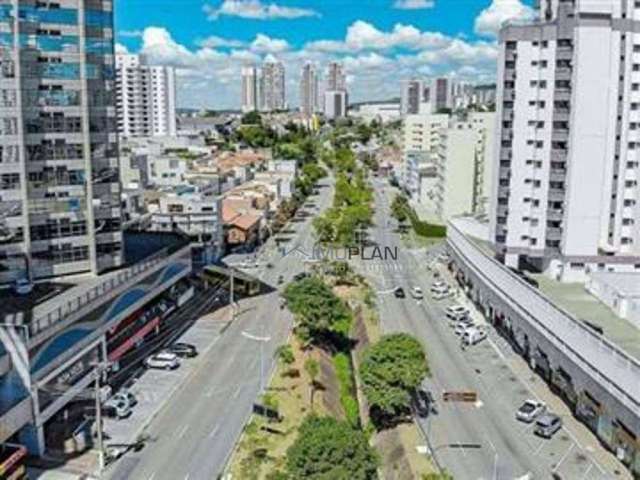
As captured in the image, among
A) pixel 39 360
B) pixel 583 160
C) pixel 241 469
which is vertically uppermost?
pixel 583 160

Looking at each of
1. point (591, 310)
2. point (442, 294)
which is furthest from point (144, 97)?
point (591, 310)

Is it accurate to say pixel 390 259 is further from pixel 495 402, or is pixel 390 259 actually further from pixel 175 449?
pixel 175 449

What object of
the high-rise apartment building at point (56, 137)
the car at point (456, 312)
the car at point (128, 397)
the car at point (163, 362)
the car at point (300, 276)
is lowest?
the car at point (128, 397)

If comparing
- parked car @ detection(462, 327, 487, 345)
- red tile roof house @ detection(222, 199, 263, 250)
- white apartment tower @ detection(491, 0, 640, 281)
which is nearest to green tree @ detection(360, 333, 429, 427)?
parked car @ detection(462, 327, 487, 345)

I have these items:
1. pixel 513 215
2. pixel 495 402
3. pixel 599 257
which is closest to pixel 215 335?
pixel 495 402

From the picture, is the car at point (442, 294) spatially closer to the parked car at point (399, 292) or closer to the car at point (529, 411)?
the parked car at point (399, 292)

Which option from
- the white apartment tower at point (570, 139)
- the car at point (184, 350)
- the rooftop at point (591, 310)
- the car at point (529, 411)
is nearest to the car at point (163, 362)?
the car at point (184, 350)
